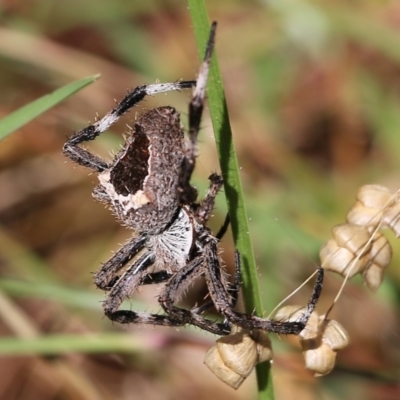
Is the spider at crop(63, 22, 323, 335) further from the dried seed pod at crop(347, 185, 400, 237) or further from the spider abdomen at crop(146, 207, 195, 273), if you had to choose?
the dried seed pod at crop(347, 185, 400, 237)

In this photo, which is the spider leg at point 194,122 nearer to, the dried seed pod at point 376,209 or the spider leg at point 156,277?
the spider leg at point 156,277

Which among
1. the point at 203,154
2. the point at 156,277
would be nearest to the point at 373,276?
the point at 156,277

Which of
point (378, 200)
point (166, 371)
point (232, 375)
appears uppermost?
point (378, 200)

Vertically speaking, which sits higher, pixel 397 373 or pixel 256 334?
pixel 256 334

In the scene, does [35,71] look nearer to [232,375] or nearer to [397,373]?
[397,373]

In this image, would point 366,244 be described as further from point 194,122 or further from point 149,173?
point 149,173

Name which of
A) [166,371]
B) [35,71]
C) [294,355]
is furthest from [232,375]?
[35,71]
